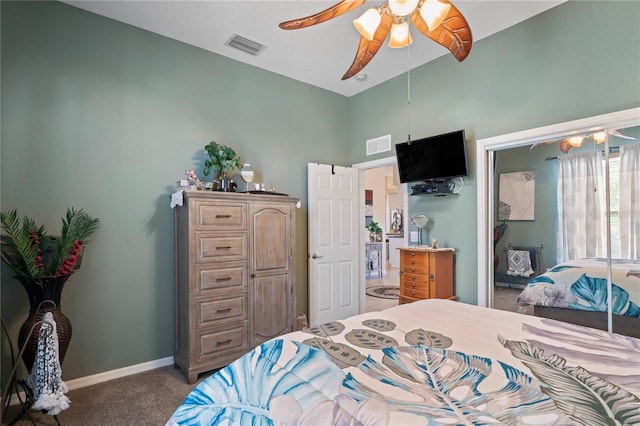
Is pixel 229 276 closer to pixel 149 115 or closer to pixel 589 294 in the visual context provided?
pixel 149 115

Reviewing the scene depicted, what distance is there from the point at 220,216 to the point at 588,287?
10.1ft

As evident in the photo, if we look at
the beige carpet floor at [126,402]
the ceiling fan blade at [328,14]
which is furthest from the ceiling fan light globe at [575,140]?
the beige carpet floor at [126,402]

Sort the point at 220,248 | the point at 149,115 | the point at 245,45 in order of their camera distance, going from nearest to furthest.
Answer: the point at 220,248, the point at 149,115, the point at 245,45

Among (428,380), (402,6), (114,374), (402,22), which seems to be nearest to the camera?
(428,380)

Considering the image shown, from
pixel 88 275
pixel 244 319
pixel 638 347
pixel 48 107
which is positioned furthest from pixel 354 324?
pixel 48 107

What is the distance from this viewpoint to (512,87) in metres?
2.93

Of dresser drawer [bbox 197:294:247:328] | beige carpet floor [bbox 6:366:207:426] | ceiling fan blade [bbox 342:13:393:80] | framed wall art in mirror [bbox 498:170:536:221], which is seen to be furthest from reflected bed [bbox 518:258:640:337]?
beige carpet floor [bbox 6:366:207:426]

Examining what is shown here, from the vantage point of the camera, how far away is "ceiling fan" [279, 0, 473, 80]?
6.16 ft

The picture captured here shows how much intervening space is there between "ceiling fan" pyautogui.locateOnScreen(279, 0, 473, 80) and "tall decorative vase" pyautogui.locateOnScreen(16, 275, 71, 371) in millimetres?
2372

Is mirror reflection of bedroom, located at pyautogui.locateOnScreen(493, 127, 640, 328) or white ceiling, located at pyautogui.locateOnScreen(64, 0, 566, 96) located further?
white ceiling, located at pyautogui.locateOnScreen(64, 0, 566, 96)

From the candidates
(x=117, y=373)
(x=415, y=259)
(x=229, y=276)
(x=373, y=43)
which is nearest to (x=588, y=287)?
(x=415, y=259)

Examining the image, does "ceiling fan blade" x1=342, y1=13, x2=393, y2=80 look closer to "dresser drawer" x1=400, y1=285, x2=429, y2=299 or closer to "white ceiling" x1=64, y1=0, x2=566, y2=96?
"white ceiling" x1=64, y1=0, x2=566, y2=96

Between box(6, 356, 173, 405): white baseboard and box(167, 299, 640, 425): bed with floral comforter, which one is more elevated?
box(167, 299, 640, 425): bed with floral comforter

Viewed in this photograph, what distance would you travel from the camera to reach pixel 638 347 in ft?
4.45
